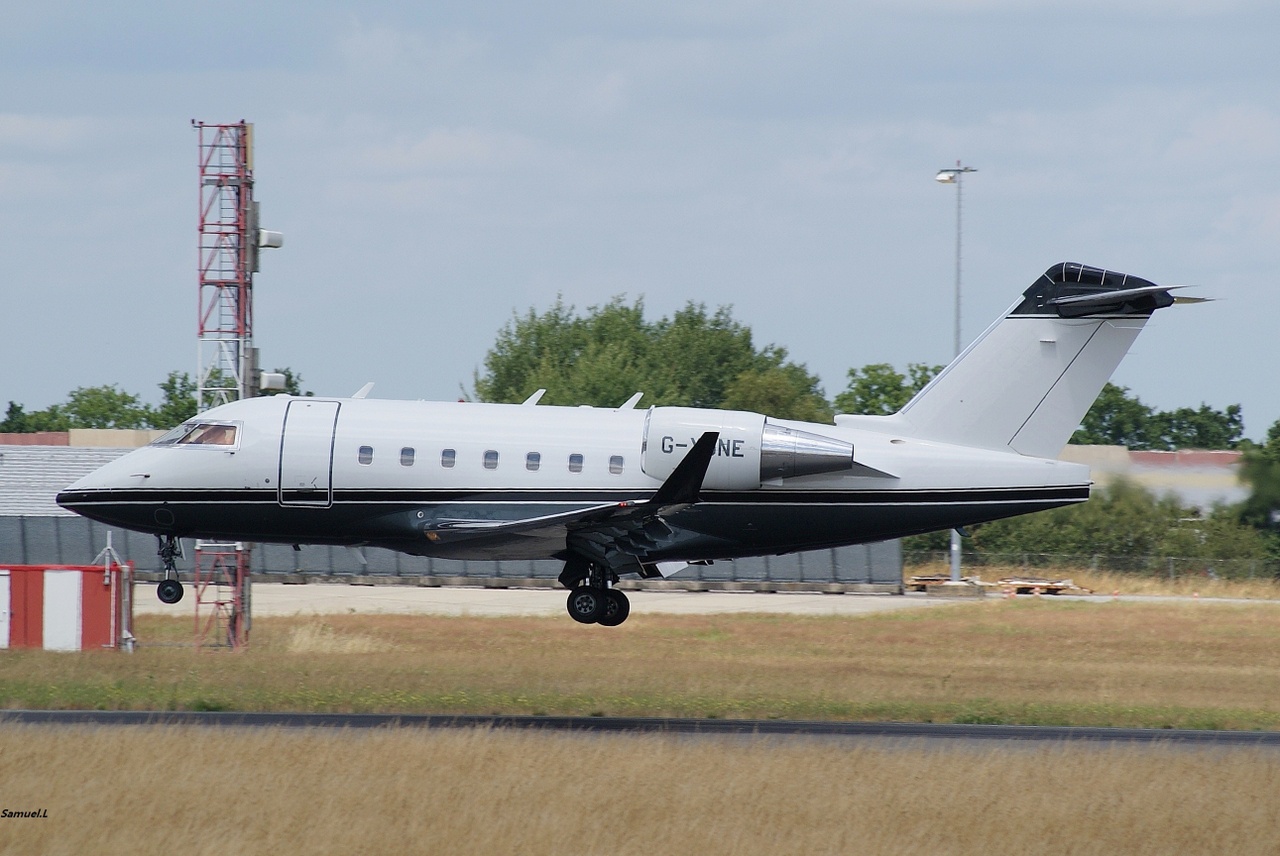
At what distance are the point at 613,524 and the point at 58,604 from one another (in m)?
13.0

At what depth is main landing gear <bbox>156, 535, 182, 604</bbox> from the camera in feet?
73.6

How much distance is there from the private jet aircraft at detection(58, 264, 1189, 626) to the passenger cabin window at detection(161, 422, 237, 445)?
0.03 meters

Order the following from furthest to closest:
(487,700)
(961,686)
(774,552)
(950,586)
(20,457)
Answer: (20,457)
(950,586)
(961,686)
(774,552)
(487,700)

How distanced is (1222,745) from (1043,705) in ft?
14.0

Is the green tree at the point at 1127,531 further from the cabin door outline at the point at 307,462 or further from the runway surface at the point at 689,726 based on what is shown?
the cabin door outline at the point at 307,462

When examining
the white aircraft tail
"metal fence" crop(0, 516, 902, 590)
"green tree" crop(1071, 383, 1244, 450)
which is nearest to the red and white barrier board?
the white aircraft tail

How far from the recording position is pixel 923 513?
2191cm

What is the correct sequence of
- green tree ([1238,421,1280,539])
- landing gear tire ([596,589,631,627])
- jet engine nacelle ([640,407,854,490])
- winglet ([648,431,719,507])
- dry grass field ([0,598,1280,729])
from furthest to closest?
green tree ([1238,421,1280,539]) < landing gear tire ([596,589,631,627]) < jet engine nacelle ([640,407,854,490]) < dry grass field ([0,598,1280,729]) < winglet ([648,431,719,507])

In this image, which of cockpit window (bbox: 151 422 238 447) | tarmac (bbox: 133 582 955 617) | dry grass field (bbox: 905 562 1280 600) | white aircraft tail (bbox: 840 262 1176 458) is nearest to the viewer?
cockpit window (bbox: 151 422 238 447)

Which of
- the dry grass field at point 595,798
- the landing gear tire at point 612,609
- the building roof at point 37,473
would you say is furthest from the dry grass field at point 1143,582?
the dry grass field at point 595,798

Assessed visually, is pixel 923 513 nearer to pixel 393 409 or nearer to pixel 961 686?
pixel 961 686

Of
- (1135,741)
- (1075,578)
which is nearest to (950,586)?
(1075,578)

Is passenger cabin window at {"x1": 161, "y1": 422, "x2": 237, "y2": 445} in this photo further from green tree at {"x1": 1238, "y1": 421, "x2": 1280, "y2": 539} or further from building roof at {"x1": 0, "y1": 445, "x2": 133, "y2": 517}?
building roof at {"x1": 0, "y1": 445, "x2": 133, "y2": 517}

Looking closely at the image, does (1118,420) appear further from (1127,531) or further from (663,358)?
(1127,531)
